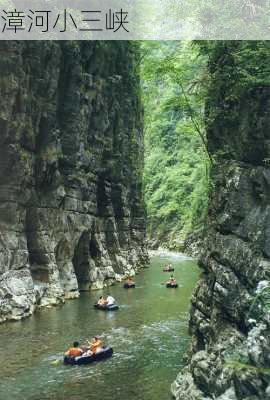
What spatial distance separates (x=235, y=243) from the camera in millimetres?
17188

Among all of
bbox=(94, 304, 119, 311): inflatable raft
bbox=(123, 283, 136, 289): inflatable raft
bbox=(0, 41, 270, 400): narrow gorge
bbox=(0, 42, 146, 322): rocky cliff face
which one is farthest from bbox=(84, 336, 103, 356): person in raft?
bbox=(123, 283, 136, 289): inflatable raft

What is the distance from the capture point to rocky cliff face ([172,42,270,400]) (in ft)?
46.1

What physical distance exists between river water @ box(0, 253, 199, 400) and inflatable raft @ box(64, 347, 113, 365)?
282 millimetres

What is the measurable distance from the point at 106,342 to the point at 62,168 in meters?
18.0

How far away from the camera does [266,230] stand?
628 inches

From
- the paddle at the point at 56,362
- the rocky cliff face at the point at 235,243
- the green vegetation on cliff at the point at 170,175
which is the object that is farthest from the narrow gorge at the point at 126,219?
the green vegetation on cliff at the point at 170,175

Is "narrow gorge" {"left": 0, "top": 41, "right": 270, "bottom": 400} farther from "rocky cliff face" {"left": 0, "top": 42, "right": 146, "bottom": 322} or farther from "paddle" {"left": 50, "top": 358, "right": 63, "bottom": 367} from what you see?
"paddle" {"left": 50, "top": 358, "right": 63, "bottom": 367}

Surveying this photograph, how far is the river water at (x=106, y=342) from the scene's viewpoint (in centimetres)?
1884

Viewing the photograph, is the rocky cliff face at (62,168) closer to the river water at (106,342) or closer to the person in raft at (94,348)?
the river water at (106,342)

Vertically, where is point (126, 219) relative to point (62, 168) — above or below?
below

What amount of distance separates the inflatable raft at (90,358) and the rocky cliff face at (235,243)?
16.2ft

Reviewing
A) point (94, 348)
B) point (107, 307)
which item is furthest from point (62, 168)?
point (94, 348)

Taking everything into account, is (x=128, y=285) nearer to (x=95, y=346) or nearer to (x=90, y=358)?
(x=95, y=346)

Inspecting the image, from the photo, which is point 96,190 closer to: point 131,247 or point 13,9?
point 131,247
